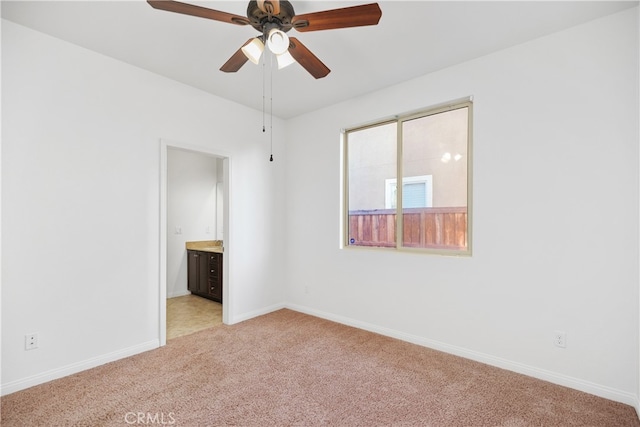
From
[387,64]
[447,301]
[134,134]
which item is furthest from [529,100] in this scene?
[134,134]

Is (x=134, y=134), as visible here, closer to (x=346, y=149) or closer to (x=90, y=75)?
(x=90, y=75)

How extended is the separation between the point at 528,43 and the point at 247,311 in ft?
12.8

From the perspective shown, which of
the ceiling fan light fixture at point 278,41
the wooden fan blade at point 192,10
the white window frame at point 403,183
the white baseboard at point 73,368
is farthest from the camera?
the white window frame at point 403,183

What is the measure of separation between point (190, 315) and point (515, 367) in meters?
3.61

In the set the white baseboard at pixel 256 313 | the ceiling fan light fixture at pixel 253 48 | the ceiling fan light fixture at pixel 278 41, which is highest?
the ceiling fan light fixture at pixel 253 48

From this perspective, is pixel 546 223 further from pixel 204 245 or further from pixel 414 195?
pixel 204 245

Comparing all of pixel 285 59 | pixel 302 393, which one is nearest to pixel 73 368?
pixel 302 393

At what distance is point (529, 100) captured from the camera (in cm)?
248

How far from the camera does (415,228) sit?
10.6ft

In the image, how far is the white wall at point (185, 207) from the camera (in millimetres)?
4945

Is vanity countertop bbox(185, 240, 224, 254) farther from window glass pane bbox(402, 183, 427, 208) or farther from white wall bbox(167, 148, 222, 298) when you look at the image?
window glass pane bbox(402, 183, 427, 208)

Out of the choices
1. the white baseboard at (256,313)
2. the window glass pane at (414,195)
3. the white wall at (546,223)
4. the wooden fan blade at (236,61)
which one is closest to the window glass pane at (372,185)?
the window glass pane at (414,195)

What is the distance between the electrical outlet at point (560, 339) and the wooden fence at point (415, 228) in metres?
0.93

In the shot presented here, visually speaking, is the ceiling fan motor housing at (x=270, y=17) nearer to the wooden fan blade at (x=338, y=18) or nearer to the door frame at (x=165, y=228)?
the wooden fan blade at (x=338, y=18)
